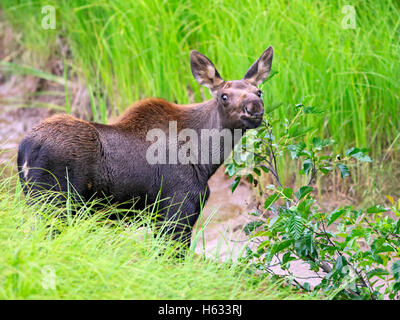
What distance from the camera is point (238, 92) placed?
4766mm

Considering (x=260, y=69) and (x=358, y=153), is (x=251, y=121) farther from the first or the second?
(x=358, y=153)

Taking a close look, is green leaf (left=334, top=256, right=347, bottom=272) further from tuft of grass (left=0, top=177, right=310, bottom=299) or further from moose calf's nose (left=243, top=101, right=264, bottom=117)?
moose calf's nose (left=243, top=101, right=264, bottom=117)

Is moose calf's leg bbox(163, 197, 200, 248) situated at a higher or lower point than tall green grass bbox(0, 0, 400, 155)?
lower

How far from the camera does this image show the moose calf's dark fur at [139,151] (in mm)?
4418

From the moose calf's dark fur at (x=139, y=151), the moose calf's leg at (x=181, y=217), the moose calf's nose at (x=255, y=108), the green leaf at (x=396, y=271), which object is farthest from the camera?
the moose calf's leg at (x=181, y=217)

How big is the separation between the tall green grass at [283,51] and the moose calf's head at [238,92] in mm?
1240

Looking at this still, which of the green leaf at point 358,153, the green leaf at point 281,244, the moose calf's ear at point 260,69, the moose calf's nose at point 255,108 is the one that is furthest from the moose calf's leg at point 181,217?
the green leaf at point 358,153

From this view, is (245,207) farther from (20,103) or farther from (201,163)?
(20,103)

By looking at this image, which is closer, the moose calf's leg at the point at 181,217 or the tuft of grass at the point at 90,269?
the tuft of grass at the point at 90,269

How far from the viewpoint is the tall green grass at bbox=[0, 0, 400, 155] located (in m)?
6.35

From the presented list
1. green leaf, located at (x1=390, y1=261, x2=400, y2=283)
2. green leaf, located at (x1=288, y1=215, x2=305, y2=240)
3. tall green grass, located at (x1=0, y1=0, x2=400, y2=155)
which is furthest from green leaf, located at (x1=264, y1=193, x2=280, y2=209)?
tall green grass, located at (x1=0, y1=0, x2=400, y2=155)

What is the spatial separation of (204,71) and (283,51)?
5.90 feet

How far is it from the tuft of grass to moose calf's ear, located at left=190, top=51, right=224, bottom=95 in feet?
4.84

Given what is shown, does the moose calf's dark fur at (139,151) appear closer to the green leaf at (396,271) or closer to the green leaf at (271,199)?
the green leaf at (271,199)
